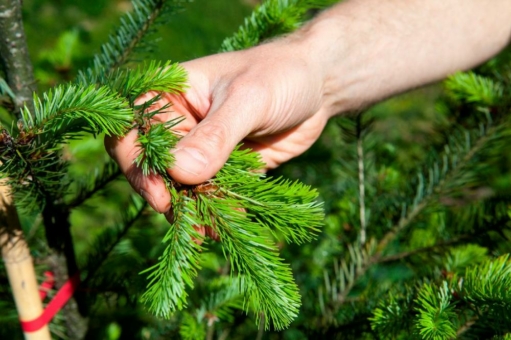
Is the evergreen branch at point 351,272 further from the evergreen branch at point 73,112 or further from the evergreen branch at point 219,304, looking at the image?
the evergreen branch at point 73,112

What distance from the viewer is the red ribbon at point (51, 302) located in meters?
1.16

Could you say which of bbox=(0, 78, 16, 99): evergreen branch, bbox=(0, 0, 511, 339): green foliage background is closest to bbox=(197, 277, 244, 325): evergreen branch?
bbox=(0, 0, 511, 339): green foliage background

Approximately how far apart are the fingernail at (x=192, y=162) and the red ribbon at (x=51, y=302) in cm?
57

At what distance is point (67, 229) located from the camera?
49.4 inches

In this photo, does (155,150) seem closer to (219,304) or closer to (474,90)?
(219,304)

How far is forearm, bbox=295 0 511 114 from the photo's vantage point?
159 cm

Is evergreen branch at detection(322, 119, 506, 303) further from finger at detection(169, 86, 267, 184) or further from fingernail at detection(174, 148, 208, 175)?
fingernail at detection(174, 148, 208, 175)

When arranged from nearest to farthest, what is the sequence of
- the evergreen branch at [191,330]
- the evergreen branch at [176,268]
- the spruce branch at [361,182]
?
the evergreen branch at [176,268], the evergreen branch at [191,330], the spruce branch at [361,182]

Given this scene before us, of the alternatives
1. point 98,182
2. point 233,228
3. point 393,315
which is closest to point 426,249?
point 393,315

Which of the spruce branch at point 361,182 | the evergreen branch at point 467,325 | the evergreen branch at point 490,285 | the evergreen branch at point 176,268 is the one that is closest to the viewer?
the evergreen branch at point 176,268

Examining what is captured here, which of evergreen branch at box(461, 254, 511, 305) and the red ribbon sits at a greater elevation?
the red ribbon

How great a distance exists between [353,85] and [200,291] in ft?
2.68

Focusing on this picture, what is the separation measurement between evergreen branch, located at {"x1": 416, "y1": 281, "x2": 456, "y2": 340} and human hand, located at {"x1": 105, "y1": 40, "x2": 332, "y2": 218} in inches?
18.0

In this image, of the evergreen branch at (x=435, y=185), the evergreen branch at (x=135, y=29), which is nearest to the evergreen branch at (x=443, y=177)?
the evergreen branch at (x=435, y=185)
